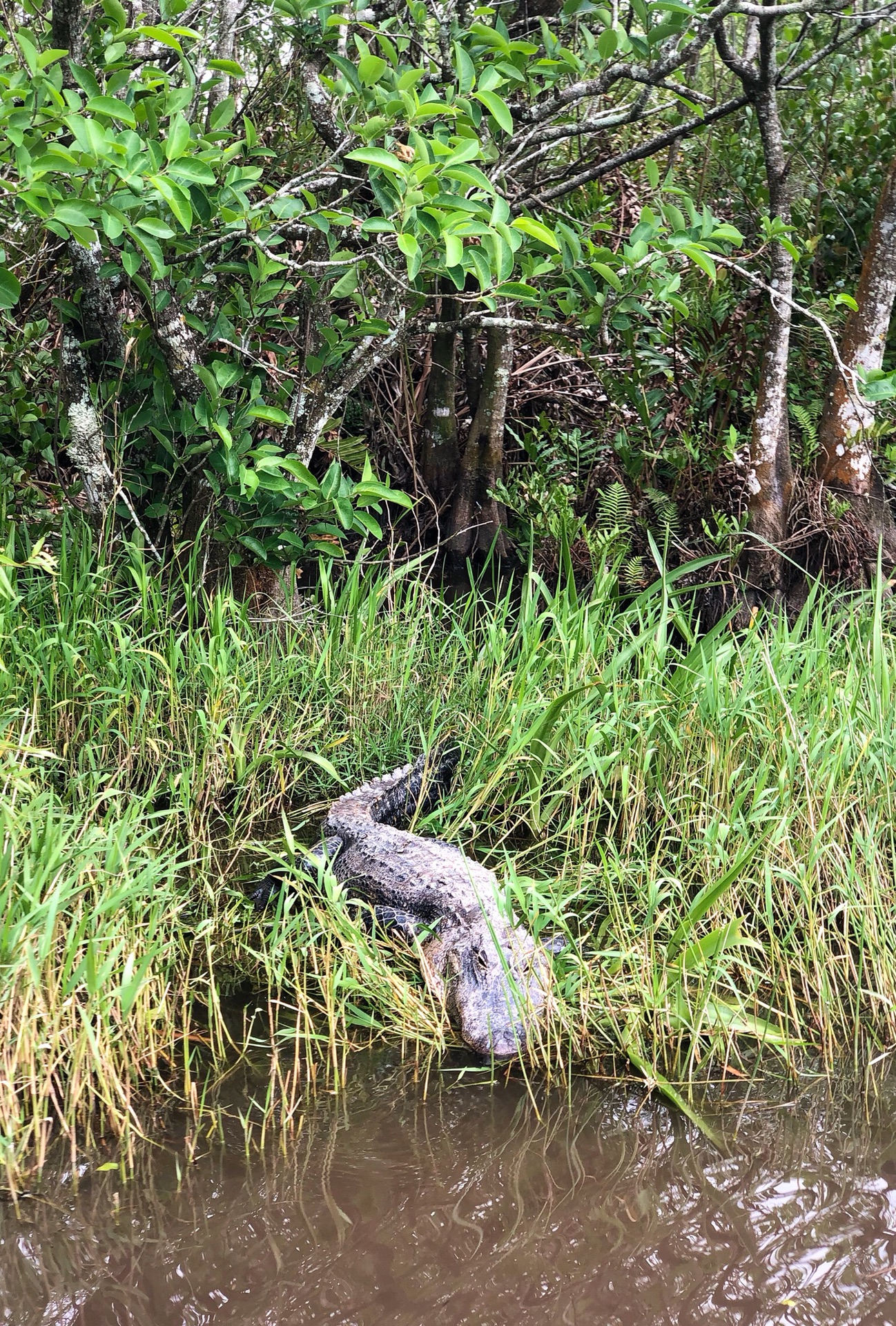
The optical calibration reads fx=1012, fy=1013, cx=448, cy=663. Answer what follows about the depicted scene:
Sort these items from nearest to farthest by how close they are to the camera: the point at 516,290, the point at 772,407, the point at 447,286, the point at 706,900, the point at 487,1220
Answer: the point at 487,1220 < the point at 706,900 < the point at 516,290 < the point at 772,407 < the point at 447,286

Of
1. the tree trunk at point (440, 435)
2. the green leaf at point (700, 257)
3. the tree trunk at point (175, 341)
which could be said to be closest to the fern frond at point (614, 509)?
the tree trunk at point (440, 435)

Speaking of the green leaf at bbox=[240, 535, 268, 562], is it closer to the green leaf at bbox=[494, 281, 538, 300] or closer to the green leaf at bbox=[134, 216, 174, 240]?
the green leaf at bbox=[134, 216, 174, 240]

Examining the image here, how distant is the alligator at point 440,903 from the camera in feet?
8.45

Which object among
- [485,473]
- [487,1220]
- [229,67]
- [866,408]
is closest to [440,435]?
Answer: [485,473]

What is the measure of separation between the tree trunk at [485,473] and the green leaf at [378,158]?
2.25 meters

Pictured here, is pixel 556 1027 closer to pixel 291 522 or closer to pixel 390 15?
pixel 291 522

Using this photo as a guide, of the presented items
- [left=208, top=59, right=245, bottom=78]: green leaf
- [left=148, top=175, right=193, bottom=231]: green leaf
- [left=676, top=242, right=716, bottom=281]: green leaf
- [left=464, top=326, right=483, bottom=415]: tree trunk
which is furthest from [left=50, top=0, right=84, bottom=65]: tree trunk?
[left=464, top=326, right=483, bottom=415]: tree trunk

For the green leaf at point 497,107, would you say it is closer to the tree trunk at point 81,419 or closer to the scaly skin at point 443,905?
the tree trunk at point 81,419

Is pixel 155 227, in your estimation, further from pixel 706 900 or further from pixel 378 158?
pixel 706 900

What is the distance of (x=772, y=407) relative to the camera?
14.7 ft

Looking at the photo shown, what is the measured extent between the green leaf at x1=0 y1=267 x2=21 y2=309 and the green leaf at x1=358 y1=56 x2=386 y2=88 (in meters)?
1.14

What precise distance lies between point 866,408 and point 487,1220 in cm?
382

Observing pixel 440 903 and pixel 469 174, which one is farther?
pixel 440 903

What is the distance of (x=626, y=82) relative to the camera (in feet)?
19.0
